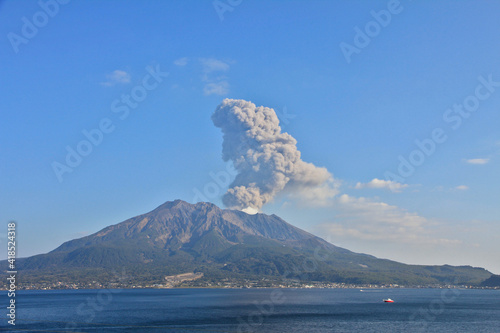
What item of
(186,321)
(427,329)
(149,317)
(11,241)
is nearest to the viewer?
(11,241)

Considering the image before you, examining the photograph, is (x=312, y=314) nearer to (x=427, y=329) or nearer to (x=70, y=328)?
(x=427, y=329)

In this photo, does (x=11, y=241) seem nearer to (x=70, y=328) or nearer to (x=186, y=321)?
(x=70, y=328)

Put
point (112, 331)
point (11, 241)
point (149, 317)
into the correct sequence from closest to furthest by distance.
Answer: point (11, 241), point (112, 331), point (149, 317)

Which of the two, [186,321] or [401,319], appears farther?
[401,319]

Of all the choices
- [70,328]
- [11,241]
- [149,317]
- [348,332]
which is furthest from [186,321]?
[11,241]

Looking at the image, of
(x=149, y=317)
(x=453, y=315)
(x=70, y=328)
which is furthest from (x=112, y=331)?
(x=453, y=315)

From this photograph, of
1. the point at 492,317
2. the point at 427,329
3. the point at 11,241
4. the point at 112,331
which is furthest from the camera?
the point at 492,317

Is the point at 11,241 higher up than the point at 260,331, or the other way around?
the point at 11,241

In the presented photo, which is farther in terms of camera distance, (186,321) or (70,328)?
(186,321)

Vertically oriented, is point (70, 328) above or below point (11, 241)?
below
